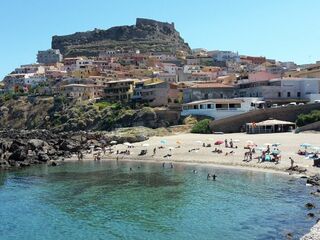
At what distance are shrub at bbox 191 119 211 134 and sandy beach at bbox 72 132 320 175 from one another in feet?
5.43

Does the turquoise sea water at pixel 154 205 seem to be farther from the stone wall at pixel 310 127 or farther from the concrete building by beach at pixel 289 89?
the concrete building by beach at pixel 289 89

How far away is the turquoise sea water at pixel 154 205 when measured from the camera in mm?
26391

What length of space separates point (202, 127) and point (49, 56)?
109m

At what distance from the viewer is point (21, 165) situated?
5531 centimetres

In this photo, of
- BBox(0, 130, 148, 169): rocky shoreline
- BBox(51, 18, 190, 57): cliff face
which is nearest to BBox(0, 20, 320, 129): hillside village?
BBox(51, 18, 190, 57): cliff face

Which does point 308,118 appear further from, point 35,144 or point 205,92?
point 35,144

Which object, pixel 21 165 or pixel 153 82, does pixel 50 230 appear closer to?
pixel 21 165

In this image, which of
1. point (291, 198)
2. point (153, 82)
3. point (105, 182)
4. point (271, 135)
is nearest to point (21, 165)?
point (105, 182)

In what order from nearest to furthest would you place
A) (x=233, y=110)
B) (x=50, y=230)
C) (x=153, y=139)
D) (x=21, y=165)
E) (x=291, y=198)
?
(x=50, y=230), (x=291, y=198), (x=21, y=165), (x=153, y=139), (x=233, y=110)

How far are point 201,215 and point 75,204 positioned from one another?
30.5 ft

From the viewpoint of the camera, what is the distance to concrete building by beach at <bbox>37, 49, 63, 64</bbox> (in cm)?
16125

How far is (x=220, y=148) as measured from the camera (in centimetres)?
5359

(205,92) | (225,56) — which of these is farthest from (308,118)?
(225,56)

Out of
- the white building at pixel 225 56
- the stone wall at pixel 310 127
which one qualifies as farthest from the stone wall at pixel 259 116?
the white building at pixel 225 56
